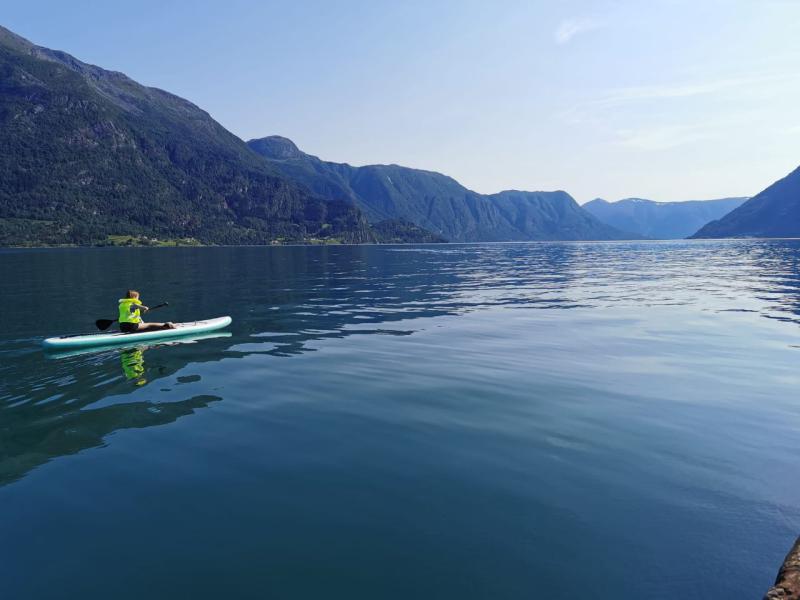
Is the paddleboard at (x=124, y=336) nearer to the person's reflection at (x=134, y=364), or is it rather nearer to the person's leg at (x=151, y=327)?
the person's leg at (x=151, y=327)

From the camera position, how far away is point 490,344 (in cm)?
2456

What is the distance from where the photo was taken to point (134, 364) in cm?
2189

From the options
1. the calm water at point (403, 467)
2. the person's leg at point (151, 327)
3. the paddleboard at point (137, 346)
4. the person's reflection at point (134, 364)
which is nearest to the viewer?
the calm water at point (403, 467)

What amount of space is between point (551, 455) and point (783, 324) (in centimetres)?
2511

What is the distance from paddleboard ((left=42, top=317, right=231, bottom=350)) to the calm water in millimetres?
934

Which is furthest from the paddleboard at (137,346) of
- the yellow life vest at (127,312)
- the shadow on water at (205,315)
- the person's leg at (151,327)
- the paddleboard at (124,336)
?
the yellow life vest at (127,312)

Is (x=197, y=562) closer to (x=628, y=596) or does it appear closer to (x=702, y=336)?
(x=628, y=596)

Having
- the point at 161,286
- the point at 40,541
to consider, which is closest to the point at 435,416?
the point at 40,541

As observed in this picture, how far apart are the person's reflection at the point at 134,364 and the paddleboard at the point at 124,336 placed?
4.37 feet

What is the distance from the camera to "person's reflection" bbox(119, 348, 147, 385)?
1954 centimetres

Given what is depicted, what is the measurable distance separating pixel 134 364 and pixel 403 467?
15881mm

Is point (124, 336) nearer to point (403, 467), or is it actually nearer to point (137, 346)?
point (137, 346)

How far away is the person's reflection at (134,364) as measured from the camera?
19.5m

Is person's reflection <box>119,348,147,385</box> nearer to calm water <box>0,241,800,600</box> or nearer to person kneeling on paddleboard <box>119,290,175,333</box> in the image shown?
calm water <box>0,241,800,600</box>
